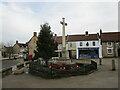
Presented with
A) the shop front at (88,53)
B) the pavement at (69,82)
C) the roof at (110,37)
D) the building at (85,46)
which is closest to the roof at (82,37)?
the building at (85,46)

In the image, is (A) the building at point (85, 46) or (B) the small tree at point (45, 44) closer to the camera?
(B) the small tree at point (45, 44)

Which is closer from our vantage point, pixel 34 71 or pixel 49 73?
pixel 49 73

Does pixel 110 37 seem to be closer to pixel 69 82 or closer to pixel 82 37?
pixel 82 37

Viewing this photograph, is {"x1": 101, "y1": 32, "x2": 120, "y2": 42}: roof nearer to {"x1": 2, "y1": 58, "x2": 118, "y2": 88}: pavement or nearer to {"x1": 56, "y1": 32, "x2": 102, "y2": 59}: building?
{"x1": 56, "y1": 32, "x2": 102, "y2": 59}: building

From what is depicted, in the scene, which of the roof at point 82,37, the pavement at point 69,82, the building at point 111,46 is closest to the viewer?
the pavement at point 69,82

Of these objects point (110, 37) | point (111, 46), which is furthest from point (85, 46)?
point (110, 37)

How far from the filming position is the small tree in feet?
55.0

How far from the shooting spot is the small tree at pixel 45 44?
1677 cm

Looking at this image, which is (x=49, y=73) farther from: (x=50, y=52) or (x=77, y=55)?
(x=77, y=55)

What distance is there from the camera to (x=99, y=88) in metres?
7.97

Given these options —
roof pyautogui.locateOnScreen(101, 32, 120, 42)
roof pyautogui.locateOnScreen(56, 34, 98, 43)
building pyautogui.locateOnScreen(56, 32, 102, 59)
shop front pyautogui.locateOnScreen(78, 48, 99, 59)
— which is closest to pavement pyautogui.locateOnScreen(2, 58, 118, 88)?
building pyautogui.locateOnScreen(56, 32, 102, 59)

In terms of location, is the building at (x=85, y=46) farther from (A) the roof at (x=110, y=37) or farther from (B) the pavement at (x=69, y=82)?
(B) the pavement at (x=69, y=82)

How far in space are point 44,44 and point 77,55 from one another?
2509 centimetres

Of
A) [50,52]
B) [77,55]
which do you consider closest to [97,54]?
[77,55]
